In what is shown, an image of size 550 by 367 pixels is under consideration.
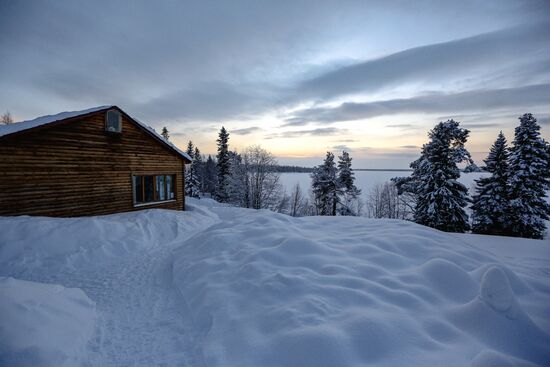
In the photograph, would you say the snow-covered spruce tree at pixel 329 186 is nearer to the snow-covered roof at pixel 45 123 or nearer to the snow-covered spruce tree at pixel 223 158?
the snow-covered spruce tree at pixel 223 158

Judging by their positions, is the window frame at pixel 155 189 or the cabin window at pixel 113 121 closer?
the cabin window at pixel 113 121

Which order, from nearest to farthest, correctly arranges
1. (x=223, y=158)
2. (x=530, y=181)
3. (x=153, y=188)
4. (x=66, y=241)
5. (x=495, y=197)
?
(x=66, y=241)
(x=153, y=188)
(x=530, y=181)
(x=495, y=197)
(x=223, y=158)

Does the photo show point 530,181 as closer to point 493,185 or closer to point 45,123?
point 493,185

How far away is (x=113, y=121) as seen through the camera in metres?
11.7

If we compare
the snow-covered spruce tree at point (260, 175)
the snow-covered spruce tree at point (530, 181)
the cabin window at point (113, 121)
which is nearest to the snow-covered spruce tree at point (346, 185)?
the snow-covered spruce tree at point (260, 175)

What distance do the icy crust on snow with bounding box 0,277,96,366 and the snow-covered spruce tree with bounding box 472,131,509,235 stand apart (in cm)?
2419

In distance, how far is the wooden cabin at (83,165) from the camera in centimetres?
898

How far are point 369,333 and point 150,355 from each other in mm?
3205

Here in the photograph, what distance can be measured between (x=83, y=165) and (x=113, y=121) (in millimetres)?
2638

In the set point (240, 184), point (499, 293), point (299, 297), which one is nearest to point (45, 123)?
point (299, 297)

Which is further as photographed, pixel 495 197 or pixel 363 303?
pixel 495 197

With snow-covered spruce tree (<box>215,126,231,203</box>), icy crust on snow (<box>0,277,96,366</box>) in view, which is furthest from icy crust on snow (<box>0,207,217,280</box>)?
snow-covered spruce tree (<box>215,126,231,203</box>)

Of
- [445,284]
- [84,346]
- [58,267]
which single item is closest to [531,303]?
[445,284]

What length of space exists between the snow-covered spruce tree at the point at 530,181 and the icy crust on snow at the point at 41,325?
23.6 metres
